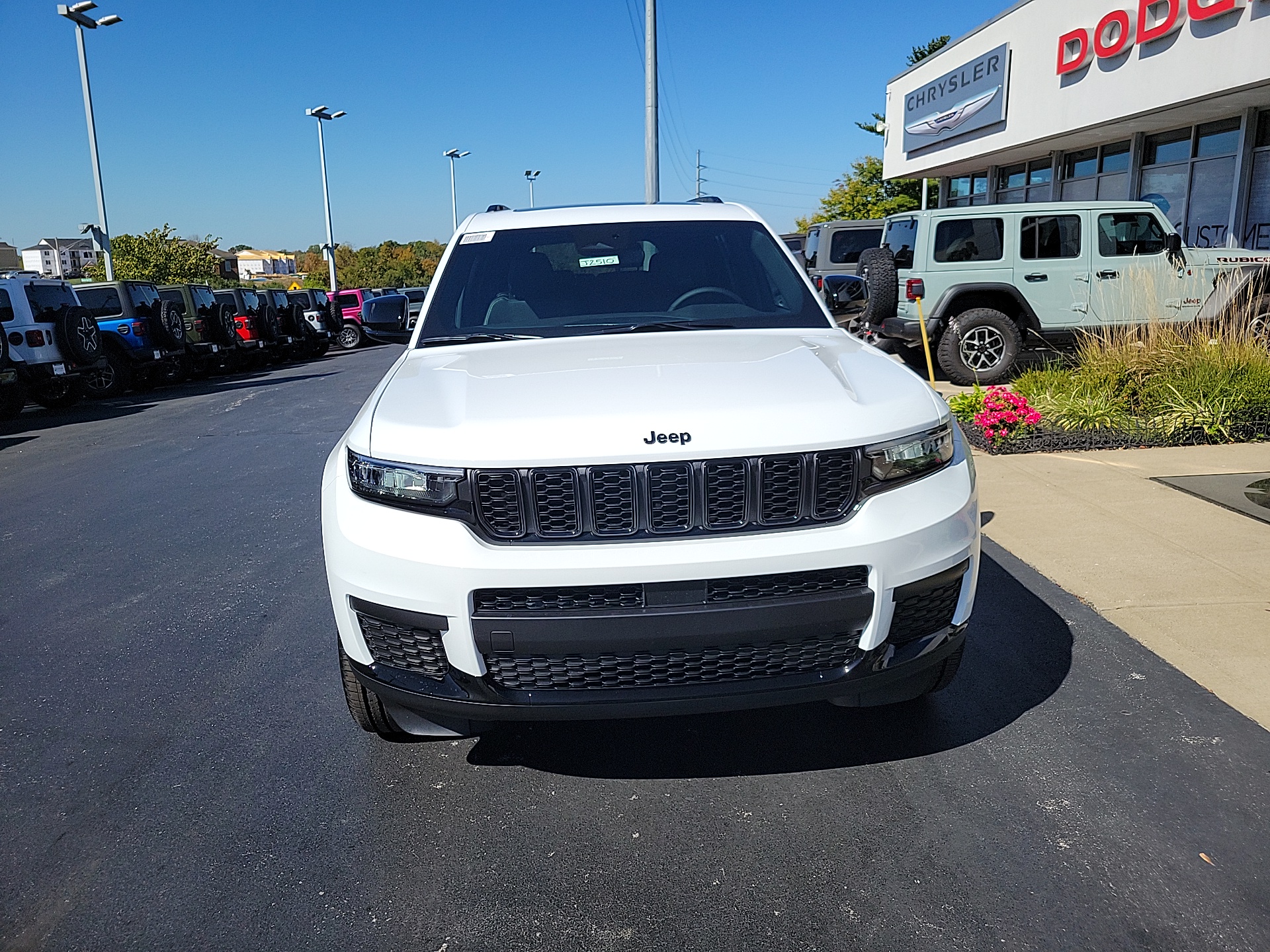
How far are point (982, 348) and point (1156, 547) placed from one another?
719cm

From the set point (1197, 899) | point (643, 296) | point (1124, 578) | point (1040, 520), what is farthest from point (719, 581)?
point (1040, 520)

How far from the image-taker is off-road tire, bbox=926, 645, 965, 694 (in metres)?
3.01

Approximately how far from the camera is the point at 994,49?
795 inches

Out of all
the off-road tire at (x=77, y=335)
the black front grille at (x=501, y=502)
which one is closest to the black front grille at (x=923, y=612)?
the black front grille at (x=501, y=502)

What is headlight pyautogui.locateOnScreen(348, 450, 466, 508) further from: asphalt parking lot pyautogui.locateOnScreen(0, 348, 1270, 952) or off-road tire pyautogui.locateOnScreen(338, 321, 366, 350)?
off-road tire pyautogui.locateOnScreen(338, 321, 366, 350)

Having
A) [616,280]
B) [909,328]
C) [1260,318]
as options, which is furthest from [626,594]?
[1260,318]

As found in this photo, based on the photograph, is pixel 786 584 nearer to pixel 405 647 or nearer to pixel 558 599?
pixel 558 599

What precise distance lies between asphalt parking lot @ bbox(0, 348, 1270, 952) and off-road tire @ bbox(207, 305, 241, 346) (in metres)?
15.9

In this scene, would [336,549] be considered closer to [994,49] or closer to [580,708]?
[580,708]

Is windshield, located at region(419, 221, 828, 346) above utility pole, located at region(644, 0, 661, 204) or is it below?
below

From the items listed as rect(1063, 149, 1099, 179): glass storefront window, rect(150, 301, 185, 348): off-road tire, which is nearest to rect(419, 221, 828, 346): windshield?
rect(150, 301, 185, 348): off-road tire

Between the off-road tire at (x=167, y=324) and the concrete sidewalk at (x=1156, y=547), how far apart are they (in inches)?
560

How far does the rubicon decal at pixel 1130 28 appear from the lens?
44.9 feet

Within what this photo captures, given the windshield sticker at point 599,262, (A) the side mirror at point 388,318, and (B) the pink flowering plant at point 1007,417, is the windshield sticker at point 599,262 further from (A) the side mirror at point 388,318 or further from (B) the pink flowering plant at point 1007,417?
(B) the pink flowering plant at point 1007,417
